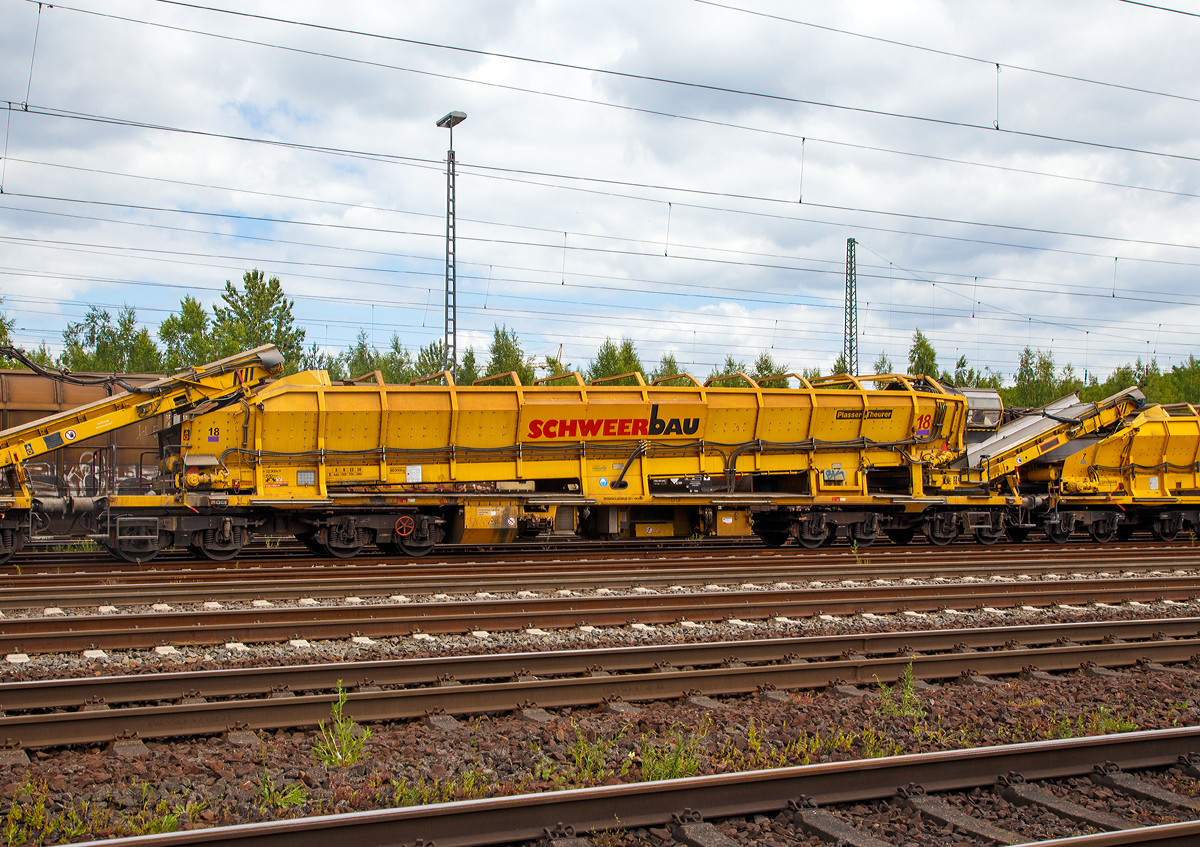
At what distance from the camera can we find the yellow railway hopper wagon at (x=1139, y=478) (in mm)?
21359

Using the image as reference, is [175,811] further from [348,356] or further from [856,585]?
[348,356]

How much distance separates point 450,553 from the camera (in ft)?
54.6

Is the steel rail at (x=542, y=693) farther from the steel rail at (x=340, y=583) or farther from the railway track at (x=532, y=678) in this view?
the steel rail at (x=340, y=583)

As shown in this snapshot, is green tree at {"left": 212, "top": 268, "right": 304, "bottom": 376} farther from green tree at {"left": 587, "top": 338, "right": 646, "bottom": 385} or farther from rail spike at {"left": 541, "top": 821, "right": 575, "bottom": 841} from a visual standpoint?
rail spike at {"left": 541, "top": 821, "right": 575, "bottom": 841}

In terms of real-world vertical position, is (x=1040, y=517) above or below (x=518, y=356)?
below

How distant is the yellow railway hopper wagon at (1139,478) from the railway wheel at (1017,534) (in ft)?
3.30

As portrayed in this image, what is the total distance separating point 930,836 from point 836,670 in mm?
2944

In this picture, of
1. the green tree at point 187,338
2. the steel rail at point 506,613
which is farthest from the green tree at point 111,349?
the steel rail at point 506,613

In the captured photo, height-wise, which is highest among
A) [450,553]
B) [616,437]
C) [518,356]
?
[518,356]

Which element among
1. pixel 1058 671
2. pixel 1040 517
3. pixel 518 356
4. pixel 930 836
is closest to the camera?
pixel 930 836

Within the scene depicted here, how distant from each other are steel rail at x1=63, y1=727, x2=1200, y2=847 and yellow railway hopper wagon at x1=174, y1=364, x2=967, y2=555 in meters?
11.0

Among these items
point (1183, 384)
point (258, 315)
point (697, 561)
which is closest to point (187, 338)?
point (258, 315)

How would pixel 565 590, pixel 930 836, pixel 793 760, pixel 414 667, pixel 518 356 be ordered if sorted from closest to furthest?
pixel 930 836
pixel 793 760
pixel 414 667
pixel 565 590
pixel 518 356

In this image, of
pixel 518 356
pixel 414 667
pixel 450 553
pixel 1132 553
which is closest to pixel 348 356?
pixel 518 356
